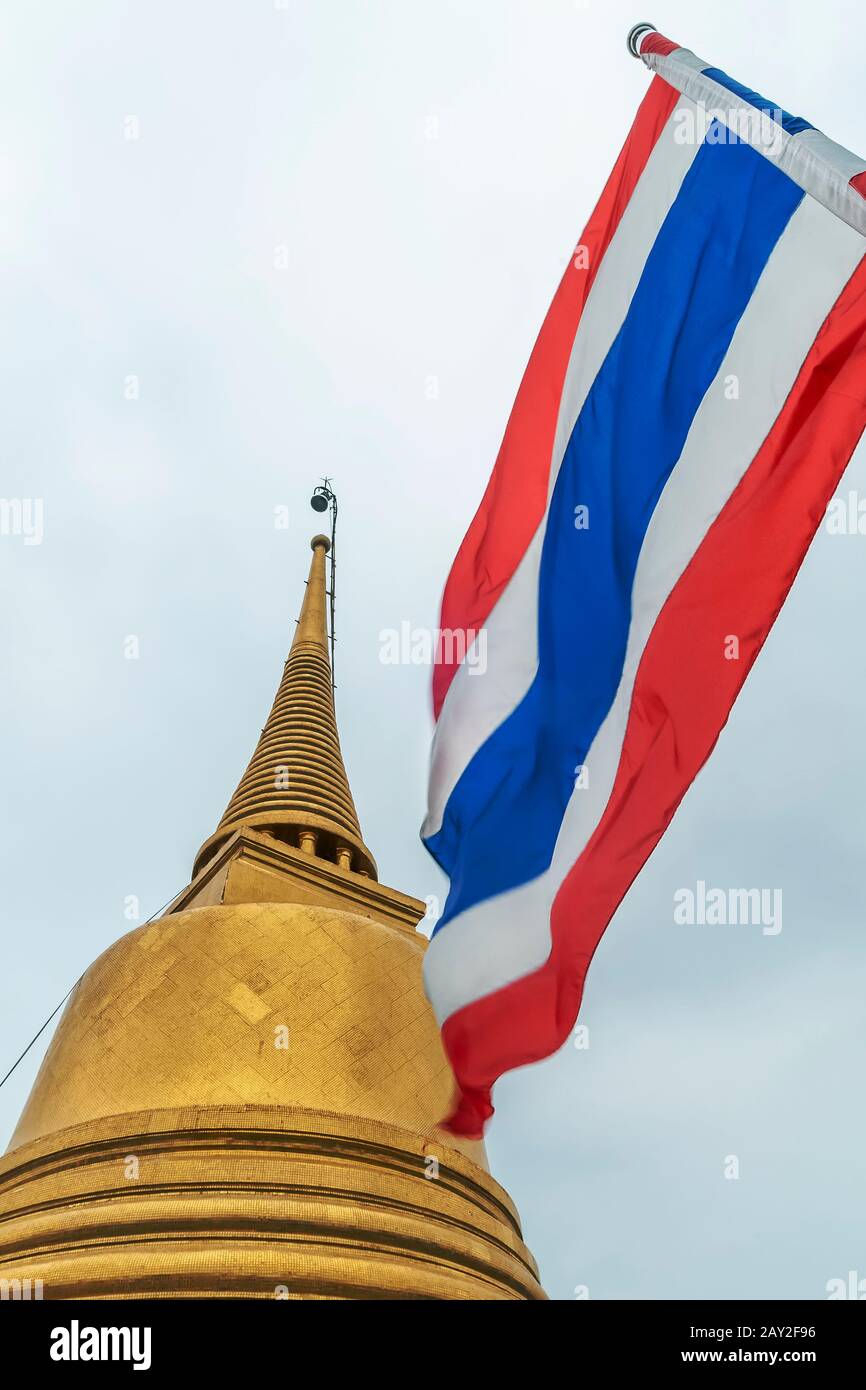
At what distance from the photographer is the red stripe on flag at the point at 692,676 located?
574 centimetres

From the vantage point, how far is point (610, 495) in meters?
6.95

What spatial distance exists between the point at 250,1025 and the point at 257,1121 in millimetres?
1402

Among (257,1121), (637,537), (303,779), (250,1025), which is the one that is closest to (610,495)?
(637,537)

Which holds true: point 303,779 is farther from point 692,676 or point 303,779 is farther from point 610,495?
point 692,676

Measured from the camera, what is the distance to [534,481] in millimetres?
7727

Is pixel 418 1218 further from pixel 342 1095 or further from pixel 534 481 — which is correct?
pixel 534 481

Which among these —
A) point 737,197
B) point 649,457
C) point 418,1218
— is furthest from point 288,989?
point 737,197

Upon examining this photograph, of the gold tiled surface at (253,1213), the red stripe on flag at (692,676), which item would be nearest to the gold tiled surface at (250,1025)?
the gold tiled surface at (253,1213)

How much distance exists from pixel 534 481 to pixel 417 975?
7.29m

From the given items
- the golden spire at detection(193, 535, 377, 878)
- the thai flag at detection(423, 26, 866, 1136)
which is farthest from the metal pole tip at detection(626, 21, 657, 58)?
the golden spire at detection(193, 535, 377, 878)

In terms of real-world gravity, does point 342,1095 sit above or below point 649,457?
below

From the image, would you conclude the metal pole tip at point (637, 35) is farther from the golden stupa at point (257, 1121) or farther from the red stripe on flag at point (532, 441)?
the golden stupa at point (257, 1121)

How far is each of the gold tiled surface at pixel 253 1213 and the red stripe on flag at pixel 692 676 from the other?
4.43 meters
